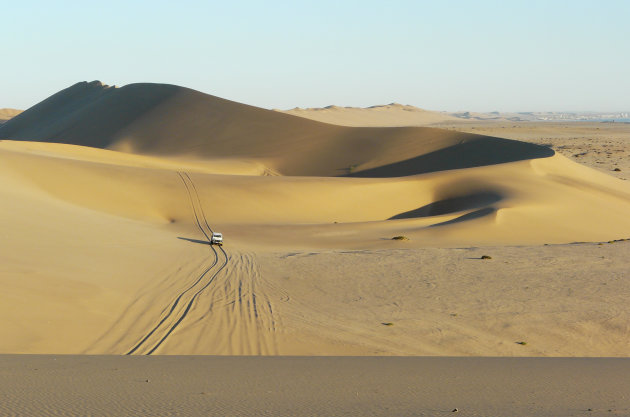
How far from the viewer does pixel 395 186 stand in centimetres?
3534

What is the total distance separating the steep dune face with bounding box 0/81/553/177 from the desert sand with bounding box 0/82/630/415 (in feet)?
24.8

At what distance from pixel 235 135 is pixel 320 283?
4748 cm

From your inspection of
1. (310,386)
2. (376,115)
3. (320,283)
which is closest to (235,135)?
(320,283)

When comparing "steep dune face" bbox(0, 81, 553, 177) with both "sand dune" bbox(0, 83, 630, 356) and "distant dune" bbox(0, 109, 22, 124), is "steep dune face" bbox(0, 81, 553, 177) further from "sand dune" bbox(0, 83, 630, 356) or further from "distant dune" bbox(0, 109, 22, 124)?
"distant dune" bbox(0, 109, 22, 124)

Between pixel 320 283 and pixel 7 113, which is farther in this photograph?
pixel 7 113

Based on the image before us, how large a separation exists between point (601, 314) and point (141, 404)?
9.64 metres

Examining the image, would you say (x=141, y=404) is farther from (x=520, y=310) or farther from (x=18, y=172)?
(x=18, y=172)

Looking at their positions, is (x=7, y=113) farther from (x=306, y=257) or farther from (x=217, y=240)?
(x=306, y=257)

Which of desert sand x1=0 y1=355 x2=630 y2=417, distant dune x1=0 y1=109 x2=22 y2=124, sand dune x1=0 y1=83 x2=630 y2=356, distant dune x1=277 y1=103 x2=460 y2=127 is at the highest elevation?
distant dune x1=0 y1=109 x2=22 y2=124

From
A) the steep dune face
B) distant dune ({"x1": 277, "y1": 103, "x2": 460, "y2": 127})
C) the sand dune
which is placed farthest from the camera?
distant dune ({"x1": 277, "y1": 103, "x2": 460, "y2": 127})

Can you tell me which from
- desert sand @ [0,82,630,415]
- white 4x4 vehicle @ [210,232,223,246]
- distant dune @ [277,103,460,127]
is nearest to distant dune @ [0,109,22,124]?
distant dune @ [277,103,460,127]

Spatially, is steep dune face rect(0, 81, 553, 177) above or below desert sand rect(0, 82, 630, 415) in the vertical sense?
above

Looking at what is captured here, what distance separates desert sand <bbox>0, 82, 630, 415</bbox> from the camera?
7480 mm

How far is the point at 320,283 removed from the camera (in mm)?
16016
